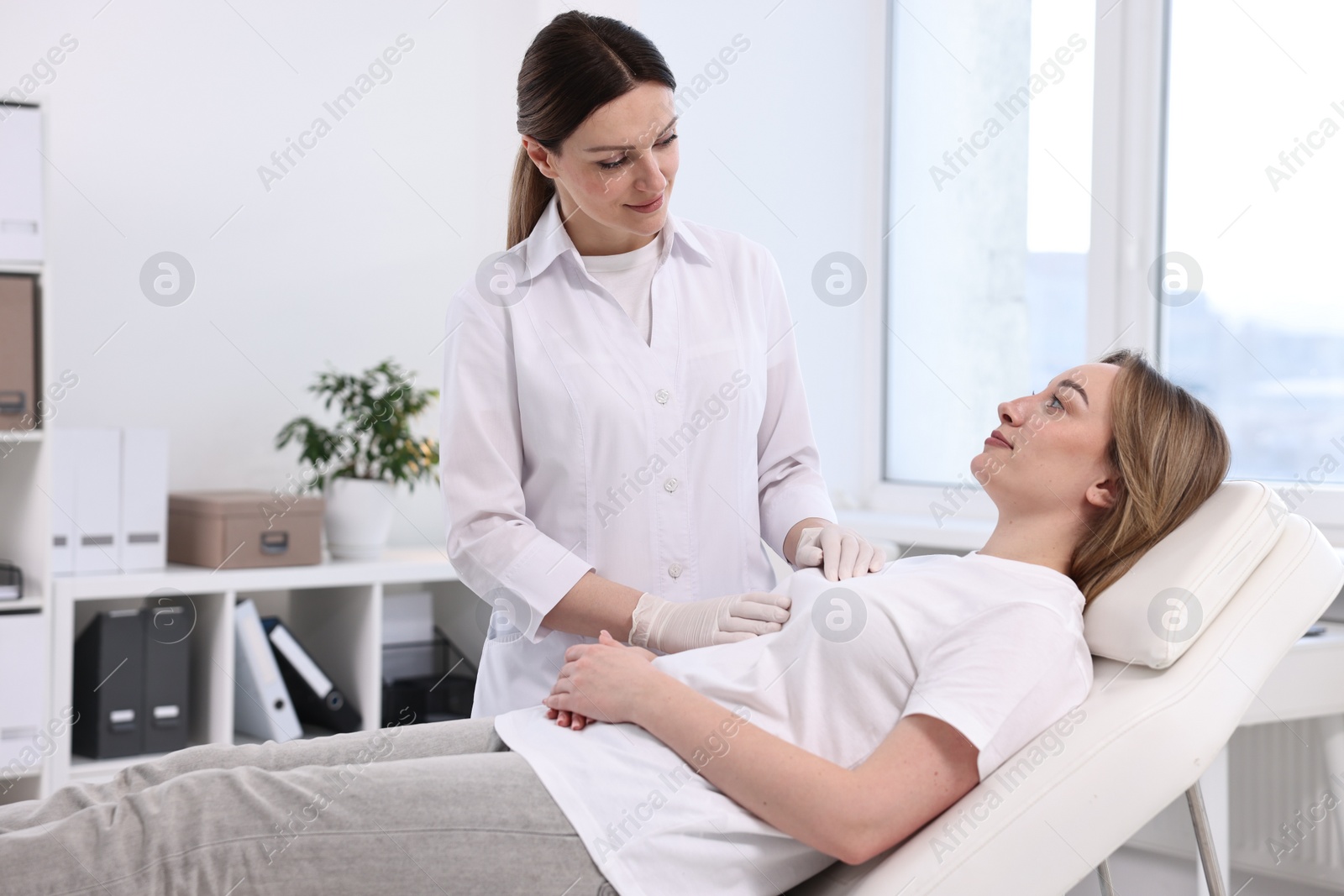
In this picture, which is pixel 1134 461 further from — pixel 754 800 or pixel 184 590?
pixel 184 590

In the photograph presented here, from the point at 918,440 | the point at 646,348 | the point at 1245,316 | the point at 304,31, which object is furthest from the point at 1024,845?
the point at 304,31

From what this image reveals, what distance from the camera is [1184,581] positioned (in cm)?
121

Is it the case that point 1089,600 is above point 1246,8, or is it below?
below

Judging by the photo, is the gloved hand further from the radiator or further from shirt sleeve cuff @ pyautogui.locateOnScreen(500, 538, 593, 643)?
the radiator

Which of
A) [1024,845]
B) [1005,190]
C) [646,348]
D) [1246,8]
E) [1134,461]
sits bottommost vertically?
[1024,845]

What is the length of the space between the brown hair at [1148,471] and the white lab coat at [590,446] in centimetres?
35

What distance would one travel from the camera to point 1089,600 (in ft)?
4.32

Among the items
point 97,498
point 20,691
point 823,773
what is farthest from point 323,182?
point 823,773

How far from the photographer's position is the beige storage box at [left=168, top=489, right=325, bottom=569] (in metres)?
2.56

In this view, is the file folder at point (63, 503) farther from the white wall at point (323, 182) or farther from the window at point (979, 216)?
the window at point (979, 216)

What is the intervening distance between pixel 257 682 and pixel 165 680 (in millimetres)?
188

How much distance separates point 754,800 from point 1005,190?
2201mm

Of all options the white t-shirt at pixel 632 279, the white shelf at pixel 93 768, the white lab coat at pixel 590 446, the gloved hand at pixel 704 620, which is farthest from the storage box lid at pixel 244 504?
the gloved hand at pixel 704 620

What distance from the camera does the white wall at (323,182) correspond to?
9.02 ft
